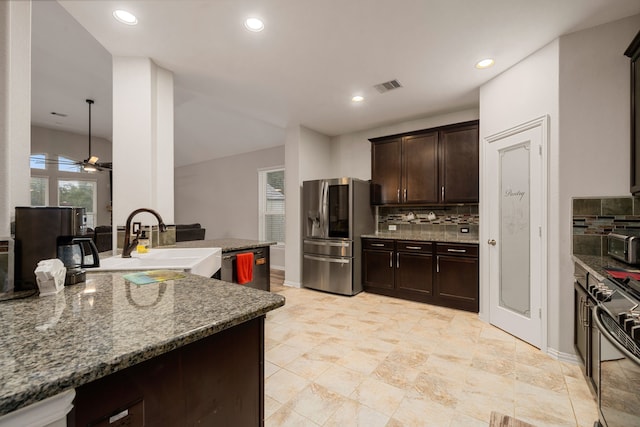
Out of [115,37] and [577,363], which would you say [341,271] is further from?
[115,37]

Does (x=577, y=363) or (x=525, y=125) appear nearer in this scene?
(x=577, y=363)

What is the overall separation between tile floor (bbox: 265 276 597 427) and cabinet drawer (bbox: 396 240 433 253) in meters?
0.88

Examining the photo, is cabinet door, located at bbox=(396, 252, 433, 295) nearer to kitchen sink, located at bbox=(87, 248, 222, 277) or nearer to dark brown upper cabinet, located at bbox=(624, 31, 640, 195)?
dark brown upper cabinet, located at bbox=(624, 31, 640, 195)

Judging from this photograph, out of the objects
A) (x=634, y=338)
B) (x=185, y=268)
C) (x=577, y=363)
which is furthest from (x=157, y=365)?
(x=577, y=363)

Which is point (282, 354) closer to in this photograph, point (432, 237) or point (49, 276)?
point (49, 276)

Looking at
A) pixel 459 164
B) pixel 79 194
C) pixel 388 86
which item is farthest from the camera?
pixel 79 194

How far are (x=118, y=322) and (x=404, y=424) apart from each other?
5.37 ft

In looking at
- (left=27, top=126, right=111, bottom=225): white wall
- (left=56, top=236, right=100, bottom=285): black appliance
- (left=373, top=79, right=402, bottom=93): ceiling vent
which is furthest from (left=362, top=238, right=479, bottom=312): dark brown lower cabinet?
(left=27, top=126, right=111, bottom=225): white wall

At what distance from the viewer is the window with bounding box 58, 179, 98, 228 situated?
644cm

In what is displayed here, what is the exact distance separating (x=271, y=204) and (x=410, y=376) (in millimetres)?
4737

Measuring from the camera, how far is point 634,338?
1.03 metres

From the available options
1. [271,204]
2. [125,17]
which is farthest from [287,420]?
[271,204]

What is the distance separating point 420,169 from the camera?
12.6ft

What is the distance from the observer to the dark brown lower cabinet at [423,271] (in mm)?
3301
